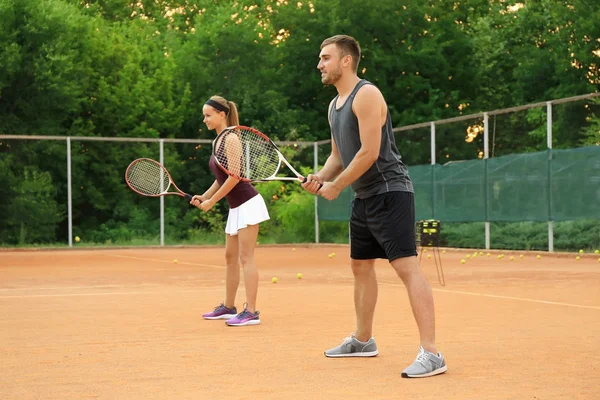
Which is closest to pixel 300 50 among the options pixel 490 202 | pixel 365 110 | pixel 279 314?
pixel 490 202

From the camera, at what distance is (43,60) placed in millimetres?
26469

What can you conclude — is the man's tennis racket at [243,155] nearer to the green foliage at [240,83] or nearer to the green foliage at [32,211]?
the green foliage at [240,83]

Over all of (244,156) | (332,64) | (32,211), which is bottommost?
(32,211)

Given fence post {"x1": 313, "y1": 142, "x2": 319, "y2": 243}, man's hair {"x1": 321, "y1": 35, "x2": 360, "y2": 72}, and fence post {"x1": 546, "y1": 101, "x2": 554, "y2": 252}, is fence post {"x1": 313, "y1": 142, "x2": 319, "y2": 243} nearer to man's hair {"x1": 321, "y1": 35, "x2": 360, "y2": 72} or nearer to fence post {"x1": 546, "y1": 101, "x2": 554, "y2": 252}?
fence post {"x1": 546, "y1": 101, "x2": 554, "y2": 252}

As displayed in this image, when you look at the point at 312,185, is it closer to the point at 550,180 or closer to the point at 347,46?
the point at 347,46

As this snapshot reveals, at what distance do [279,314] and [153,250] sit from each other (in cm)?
1504

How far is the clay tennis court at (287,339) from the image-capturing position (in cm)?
489

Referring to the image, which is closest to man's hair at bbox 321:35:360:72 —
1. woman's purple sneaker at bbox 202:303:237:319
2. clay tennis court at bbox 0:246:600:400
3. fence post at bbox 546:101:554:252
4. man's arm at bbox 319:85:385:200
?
man's arm at bbox 319:85:385:200

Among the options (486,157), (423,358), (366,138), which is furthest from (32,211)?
(423,358)

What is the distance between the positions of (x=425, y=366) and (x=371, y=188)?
941 mm

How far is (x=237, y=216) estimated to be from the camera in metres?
7.73

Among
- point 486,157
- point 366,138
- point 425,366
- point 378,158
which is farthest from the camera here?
point 486,157

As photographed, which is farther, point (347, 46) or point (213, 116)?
point (213, 116)

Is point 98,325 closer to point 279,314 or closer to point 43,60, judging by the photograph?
point 279,314
